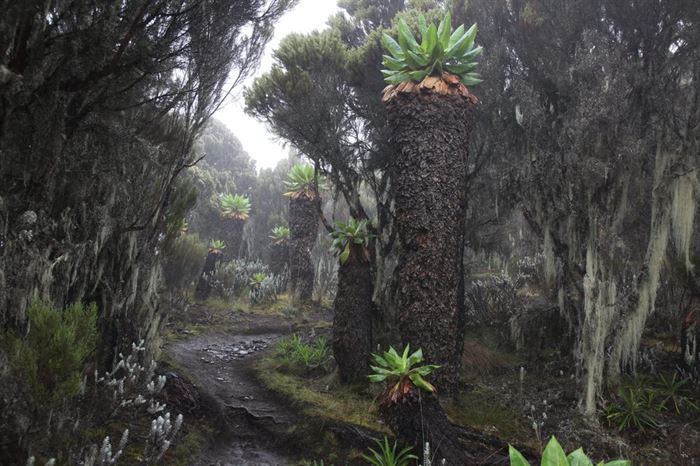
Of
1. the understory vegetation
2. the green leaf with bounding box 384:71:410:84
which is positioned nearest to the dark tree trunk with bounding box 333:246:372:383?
the understory vegetation

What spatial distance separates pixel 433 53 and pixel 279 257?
→ 1347 cm

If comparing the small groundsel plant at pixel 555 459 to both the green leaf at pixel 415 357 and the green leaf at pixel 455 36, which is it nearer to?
the green leaf at pixel 415 357

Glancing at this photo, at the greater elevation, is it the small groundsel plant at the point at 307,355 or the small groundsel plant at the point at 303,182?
the small groundsel plant at the point at 303,182

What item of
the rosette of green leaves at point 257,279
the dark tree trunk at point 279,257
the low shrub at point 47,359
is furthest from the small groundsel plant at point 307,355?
the dark tree trunk at point 279,257

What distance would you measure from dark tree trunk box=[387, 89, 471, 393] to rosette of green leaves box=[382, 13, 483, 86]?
349mm

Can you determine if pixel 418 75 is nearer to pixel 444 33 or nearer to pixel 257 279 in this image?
pixel 444 33

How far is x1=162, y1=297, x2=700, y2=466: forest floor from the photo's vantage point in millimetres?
4699

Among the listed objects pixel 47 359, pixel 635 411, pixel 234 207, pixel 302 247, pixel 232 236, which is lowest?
pixel 635 411

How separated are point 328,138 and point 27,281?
5405 mm

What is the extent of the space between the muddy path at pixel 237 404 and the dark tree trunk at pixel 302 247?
4.11 meters

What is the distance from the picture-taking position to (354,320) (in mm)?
6648

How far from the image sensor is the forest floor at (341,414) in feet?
15.4

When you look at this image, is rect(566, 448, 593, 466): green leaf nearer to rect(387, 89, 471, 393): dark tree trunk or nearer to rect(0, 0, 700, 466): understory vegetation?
rect(0, 0, 700, 466): understory vegetation

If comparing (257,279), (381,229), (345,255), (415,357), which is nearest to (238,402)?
(345,255)
